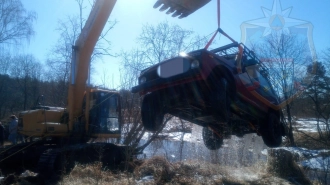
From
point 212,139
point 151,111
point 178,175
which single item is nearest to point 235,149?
point 212,139

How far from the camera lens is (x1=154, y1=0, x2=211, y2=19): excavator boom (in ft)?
16.7

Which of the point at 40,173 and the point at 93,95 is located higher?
the point at 93,95

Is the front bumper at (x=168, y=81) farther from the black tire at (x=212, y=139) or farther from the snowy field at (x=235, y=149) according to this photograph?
the snowy field at (x=235, y=149)

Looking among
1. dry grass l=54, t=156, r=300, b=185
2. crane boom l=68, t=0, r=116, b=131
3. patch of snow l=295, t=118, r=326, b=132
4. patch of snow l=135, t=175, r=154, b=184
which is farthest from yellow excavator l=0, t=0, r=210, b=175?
patch of snow l=295, t=118, r=326, b=132

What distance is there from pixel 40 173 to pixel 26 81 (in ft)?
94.2

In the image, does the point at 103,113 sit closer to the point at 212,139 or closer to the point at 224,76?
the point at 212,139

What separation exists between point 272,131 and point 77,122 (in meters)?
6.14

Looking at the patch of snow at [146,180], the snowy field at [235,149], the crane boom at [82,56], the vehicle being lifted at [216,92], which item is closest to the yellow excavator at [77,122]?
the crane boom at [82,56]

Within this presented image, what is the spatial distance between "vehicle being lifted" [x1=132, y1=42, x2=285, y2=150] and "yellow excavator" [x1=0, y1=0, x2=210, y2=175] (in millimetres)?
4293

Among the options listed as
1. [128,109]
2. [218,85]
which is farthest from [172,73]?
[128,109]

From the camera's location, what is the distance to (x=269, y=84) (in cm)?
757

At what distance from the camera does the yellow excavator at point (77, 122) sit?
10.1 meters

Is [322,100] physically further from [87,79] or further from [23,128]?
[23,128]

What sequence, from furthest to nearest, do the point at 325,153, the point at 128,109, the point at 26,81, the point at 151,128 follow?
the point at 26,81 → the point at 128,109 → the point at 151,128 → the point at 325,153
